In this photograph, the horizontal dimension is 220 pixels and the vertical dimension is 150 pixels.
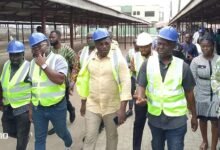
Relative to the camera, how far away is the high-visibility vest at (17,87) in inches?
182

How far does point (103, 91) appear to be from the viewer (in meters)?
4.36

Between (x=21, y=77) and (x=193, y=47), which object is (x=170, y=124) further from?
(x=193, y=47)

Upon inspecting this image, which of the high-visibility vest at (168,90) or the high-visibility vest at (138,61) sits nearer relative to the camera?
the high-visibility vest at (168,90)

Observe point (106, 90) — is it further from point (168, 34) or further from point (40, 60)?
point (168, 34)

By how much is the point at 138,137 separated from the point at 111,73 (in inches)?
47.0

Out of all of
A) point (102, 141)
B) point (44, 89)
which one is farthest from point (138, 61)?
point (102, 141)

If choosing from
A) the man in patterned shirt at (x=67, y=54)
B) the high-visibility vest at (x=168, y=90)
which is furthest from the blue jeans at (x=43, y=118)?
the man in patterned shirt at (x=67, y=54)

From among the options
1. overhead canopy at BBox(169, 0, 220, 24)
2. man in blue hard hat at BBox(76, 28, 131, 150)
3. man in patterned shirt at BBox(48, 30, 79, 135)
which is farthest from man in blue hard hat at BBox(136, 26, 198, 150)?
overhead canopy at BBox(169, 0, 220, 24)

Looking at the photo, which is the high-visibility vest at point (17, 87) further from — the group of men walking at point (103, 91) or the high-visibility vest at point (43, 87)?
the high-visibility vest at point (43, 87)

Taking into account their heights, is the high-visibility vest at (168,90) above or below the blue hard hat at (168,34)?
below

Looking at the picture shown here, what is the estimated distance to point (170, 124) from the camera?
370cm

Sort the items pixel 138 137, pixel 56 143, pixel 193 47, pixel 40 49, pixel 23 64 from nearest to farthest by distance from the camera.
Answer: pixel 40 49 → pixel 23 64 → pixel 138 137 → pixel 56 143 → pixel 193 47

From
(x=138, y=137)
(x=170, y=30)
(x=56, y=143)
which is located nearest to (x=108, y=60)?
(x=170, y=30)

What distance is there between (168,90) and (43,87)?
1596 mm
